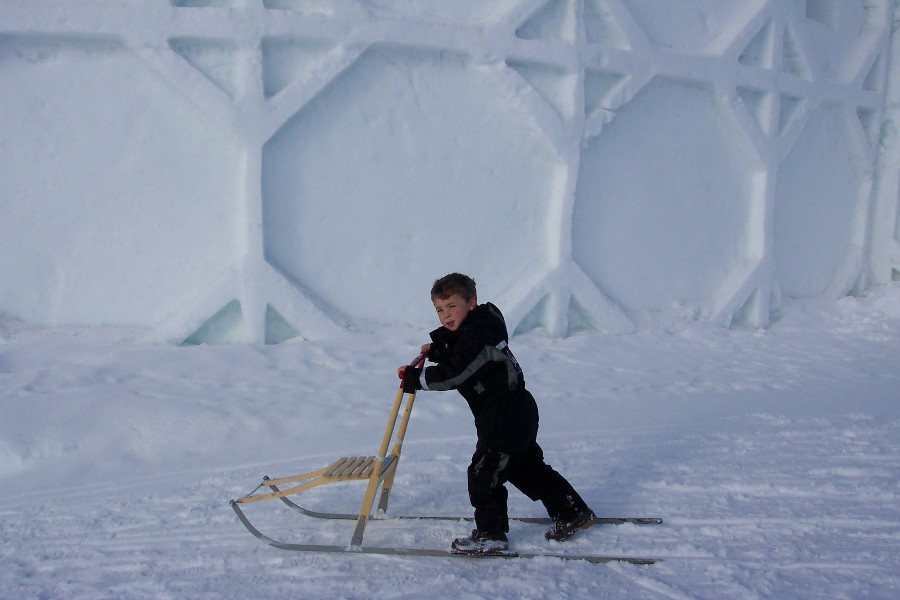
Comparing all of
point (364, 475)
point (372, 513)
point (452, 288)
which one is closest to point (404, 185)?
point (372, 513)

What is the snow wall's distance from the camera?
608cm

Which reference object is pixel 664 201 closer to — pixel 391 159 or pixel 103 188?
pixel 391 159

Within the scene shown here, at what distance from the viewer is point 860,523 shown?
318 centimetres

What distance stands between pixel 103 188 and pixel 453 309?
4.41 metres

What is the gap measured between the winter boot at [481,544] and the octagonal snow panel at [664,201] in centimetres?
482

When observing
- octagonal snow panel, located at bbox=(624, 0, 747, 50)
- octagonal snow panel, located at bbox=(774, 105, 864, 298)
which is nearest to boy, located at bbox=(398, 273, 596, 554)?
octagonal snow panel, located at bbox=(624, 0, 747, 50)

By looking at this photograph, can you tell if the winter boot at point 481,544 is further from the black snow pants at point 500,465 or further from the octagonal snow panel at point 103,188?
the octagonal snow panel at point 103,188

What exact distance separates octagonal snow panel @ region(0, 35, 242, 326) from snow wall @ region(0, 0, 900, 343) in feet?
Answer: 0.05

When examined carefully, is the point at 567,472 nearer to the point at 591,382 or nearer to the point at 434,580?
the point at 434,580

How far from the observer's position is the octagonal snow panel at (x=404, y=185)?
6.49 metres

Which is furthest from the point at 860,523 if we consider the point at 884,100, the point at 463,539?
the point at 884,100

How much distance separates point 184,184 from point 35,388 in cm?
204

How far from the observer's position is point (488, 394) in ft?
9.73

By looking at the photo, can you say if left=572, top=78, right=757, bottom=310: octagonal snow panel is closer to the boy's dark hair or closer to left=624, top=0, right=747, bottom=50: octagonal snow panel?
left=624, top=0, right=747, bottom=50: octagonal snow panel
